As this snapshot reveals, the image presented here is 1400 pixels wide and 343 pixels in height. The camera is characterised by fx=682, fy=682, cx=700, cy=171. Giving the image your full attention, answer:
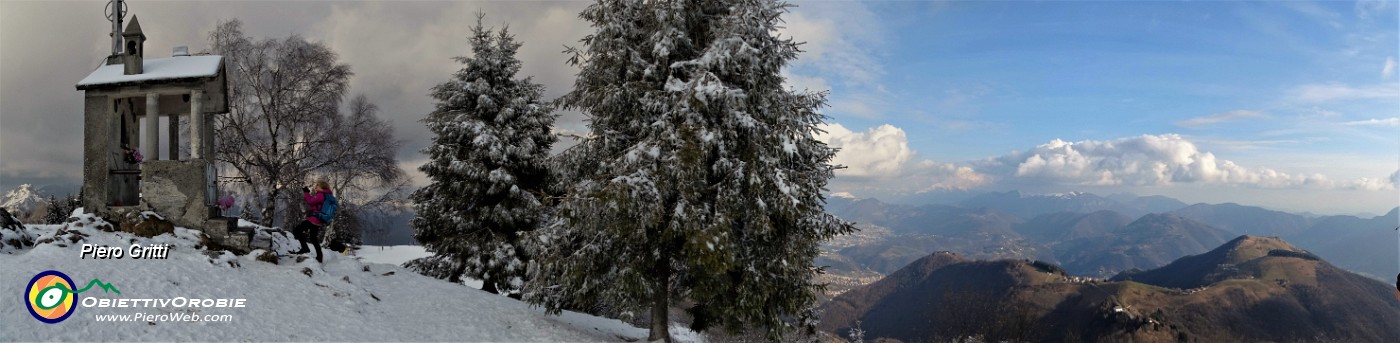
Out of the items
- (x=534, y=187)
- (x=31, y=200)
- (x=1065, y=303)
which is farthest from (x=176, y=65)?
(x=1065, y=303)

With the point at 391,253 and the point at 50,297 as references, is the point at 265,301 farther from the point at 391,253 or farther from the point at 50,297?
the point at 391,253

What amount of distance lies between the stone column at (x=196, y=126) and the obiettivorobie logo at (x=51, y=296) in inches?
224

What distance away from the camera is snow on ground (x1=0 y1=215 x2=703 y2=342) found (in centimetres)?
923

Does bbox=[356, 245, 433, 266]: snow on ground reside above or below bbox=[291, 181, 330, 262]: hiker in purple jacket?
below

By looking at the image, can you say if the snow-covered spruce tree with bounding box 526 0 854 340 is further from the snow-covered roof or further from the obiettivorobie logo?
the snow-covered roof

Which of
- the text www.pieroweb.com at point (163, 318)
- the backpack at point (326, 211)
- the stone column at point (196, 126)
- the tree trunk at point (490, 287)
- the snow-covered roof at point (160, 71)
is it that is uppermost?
the snow-covered roof at point (160, 71)

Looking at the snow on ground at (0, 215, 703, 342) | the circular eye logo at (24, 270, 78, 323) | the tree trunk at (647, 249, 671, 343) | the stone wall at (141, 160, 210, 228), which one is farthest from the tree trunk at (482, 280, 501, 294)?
the circular eye logo at (24, 270, 78, 323)

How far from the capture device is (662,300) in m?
13.2

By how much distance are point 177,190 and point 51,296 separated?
6310 millimetres

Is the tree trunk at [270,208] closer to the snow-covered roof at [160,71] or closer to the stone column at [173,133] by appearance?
the stone column at [173,133]

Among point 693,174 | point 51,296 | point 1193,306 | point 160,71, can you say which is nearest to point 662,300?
point 693,174

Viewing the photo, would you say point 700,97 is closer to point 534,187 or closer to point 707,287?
point 707,287

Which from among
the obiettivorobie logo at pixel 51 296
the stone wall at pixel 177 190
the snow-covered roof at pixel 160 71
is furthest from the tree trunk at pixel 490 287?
the obiettivorobie logo at pixel 51 296

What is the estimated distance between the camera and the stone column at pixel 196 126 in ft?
49.3
